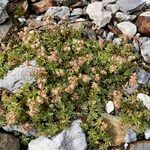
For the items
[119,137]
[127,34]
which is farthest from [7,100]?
[127,34]

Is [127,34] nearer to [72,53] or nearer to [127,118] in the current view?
→ [72,53]

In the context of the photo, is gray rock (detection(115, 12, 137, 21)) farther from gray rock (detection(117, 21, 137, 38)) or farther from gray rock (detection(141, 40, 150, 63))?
gray rock (detection(141, 40, 150, 63))

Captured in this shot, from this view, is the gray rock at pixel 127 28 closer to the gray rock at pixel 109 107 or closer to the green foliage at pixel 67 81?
the green foliage at pixel 67 81

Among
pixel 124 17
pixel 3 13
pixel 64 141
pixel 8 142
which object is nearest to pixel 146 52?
pixel 124 17

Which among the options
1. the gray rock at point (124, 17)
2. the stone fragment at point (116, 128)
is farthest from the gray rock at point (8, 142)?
the gray rock at point (124, 17)

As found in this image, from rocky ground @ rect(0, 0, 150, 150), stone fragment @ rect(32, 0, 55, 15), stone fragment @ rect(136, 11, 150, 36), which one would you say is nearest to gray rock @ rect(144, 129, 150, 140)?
rocky ground @ rect(0, 0, 150, 150)
